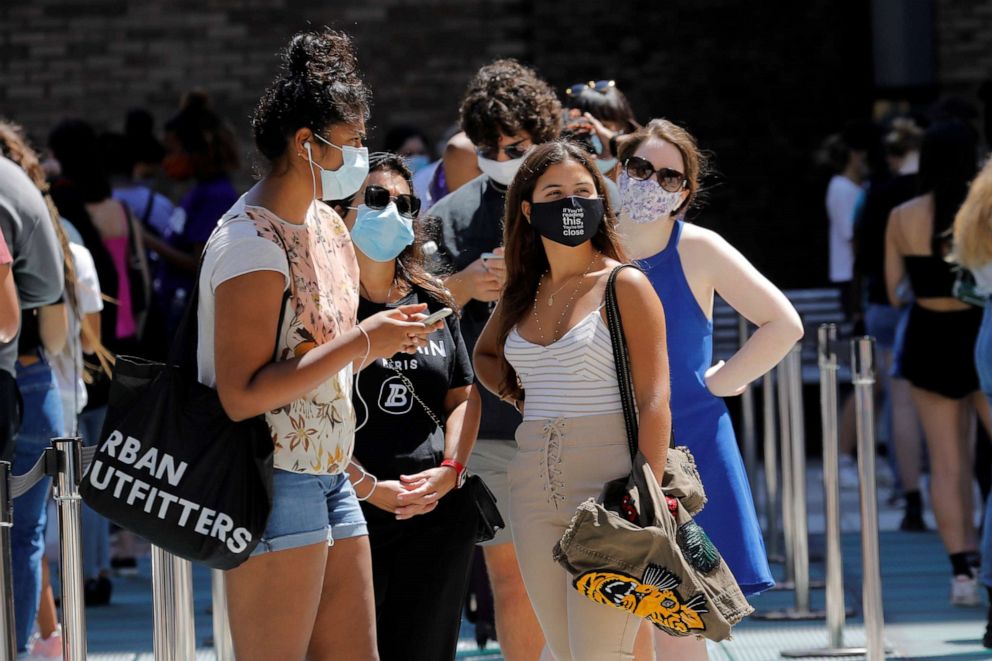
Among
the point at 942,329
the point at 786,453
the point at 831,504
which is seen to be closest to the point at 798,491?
the point at 786,453

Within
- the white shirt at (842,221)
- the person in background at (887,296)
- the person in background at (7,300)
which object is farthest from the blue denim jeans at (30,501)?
the white shirt at (842,221)

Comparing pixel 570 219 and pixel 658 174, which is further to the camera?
pixel 658 174

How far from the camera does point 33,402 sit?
5406 mm

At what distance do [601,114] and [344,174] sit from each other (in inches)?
86.8

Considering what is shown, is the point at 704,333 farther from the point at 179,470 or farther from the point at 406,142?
the point at 406,142

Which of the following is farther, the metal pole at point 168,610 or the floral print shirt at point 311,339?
the metal pole at point 168,610

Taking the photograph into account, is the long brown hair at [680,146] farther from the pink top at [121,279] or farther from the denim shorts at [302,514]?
the pink top at [121,279]

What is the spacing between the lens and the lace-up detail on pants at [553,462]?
152 inches

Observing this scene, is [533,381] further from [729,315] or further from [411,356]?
[729,315]

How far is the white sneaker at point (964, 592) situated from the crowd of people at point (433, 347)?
29.3 inches

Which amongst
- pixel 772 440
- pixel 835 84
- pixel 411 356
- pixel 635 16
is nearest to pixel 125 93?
pixel 635 16

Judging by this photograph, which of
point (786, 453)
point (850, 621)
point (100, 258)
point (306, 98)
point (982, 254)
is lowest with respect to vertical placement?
point (850, 621)

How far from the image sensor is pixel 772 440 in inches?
290

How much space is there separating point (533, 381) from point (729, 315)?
452 centimetres
